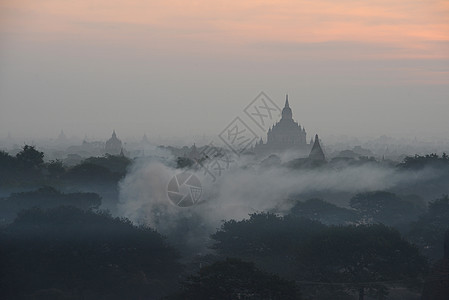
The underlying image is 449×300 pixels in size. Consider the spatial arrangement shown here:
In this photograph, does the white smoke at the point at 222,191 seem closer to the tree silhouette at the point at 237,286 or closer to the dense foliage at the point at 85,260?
the dense foliage at the point at 85,260

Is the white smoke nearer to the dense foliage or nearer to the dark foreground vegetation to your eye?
the dark foreground vegetation

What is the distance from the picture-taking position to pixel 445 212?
247 ft

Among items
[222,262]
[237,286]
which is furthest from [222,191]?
[237,286]

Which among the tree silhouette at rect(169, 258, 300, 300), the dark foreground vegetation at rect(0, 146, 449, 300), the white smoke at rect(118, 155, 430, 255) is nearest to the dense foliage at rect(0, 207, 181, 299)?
the dark foreground vegetation at rect(0, 146, 449, 300)

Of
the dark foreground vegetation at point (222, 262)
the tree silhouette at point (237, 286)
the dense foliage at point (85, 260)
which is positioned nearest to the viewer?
the tree silhouette at point (237, 286)

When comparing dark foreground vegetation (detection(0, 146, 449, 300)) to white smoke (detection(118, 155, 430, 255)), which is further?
white smoke (detection(118, 155, 430, 255))

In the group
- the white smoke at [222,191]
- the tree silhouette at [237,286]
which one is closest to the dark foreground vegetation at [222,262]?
the tree silhouette at [237,286]

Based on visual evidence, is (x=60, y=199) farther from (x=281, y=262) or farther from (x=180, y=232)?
(x=281, y=262)

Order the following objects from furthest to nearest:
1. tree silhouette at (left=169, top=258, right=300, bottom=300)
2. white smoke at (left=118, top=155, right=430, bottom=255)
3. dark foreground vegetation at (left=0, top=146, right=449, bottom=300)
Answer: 1. white smoke at (left=118, top=155, right=430, bottom=255)
2. dark foreground vegetation at (left=0, top=146, right=449, bottom=300)
3. tree silhouette at (left=169, top=258, right=300, bottom=300)

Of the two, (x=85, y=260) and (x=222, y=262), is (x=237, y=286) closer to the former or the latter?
(x=222, y=262)

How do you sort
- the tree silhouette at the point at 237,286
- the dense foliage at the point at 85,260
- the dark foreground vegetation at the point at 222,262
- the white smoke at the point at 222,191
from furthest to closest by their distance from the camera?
the white smoke at the point at 222,191 < the dense foliage at the point at 85,260 < the dark foreground vegetation at the point at 222,262 < the tree silhouette at the point at 237,286

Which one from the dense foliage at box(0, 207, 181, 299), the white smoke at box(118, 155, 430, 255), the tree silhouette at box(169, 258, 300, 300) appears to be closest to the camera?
the tree silhouette at box(169, 258, 300, 300)

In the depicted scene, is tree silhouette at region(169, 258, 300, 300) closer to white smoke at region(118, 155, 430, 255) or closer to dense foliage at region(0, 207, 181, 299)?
dense foliage at region(0, 207, 181, 299)

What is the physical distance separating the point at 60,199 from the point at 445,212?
1466 inches
